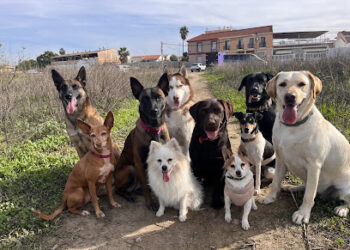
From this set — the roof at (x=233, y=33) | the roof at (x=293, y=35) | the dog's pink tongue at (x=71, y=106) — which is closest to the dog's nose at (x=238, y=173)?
the dog's pink tongue at (x=71, y=106)

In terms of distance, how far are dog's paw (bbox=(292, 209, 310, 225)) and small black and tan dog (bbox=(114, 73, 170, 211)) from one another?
74.5 inches

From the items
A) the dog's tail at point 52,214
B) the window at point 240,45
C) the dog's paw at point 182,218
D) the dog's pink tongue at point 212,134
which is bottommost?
the dog's paw at point 182,218

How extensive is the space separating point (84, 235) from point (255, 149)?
105 inches

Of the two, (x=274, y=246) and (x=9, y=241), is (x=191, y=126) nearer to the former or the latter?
(x=274, y=246)

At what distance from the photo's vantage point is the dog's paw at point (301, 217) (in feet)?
9.41

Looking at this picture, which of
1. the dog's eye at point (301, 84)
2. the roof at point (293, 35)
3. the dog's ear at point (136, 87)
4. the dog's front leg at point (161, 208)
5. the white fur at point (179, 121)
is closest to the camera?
the dog's eye at point (301, 84)

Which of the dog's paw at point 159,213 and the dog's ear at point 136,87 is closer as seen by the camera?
the dog's paw at point 159,213

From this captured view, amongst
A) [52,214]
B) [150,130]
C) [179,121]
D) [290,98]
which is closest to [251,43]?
[179,121]

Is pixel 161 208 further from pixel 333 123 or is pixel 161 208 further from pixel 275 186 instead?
pixel 333 123

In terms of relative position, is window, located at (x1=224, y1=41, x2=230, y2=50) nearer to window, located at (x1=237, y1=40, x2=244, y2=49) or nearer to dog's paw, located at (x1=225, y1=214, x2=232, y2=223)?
window, located at (x1=237, y1=40, x2=244, y2=49)

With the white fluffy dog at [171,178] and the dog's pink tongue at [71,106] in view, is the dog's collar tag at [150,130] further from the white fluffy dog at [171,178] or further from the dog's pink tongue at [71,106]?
the dog's pink tongue at [71,106]

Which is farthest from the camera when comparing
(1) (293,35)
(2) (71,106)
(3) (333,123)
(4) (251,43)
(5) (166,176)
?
(1) (293,35)

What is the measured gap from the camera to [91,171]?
3184 mm

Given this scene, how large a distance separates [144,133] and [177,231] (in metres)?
1.43
